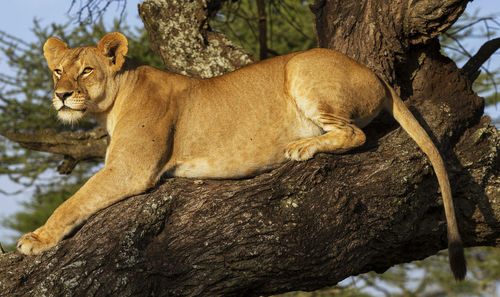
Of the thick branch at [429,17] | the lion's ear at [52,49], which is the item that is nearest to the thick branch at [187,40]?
the lion's ear at [52,49]

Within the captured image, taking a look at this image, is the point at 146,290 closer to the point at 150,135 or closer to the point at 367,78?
→ the point at 150,135

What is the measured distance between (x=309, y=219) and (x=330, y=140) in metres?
0.61

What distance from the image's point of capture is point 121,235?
3279 millimetres

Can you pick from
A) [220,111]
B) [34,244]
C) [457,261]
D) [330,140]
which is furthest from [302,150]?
[34,244]

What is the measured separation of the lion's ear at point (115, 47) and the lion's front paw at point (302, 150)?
4.22 ft

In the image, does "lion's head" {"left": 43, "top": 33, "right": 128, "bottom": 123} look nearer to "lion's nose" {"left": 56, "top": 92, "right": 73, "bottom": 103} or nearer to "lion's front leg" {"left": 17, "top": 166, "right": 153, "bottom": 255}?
"lion's nose" {"left": 56, "top": 92, "right": 73, "bottom": 103}

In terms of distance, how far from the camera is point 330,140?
150 inches

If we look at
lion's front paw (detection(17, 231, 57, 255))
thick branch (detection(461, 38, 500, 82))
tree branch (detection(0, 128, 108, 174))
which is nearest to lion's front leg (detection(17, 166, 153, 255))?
lion's front paw (detection(17, 231, 57, 255))

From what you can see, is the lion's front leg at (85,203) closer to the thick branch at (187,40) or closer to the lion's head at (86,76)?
the lion's head at (86,76)

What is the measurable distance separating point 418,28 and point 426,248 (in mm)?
1621

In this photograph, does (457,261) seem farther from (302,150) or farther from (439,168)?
(302,150)

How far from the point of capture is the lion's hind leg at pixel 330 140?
3.79 meters

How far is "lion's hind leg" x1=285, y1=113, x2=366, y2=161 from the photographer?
379 centimetres

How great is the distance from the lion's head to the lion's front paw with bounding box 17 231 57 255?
2.57 feet
